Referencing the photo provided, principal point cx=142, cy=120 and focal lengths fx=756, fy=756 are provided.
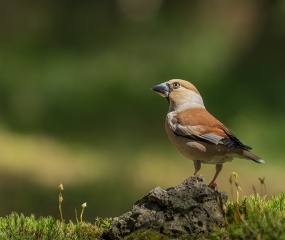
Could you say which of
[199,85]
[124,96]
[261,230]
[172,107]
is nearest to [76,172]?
[124,96]

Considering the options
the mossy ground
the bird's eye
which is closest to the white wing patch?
the mossy ground

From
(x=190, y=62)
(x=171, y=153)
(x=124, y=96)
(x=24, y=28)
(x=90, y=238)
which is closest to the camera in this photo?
(x=90, y=238)

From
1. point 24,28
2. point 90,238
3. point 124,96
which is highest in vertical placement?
point 24,28

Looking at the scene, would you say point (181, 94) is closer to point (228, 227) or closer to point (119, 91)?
point (228, 227)

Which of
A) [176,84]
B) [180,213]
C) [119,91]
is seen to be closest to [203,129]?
[176,84]

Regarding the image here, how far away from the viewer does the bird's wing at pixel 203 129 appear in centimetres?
673

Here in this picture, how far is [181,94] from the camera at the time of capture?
744 cm

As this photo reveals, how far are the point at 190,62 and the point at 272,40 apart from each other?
2.05 metres

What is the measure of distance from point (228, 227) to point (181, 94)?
2.14 metres

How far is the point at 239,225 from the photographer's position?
5668mm

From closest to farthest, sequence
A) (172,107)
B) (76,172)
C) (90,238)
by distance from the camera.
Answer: (90,238), (172,107), (76,172)

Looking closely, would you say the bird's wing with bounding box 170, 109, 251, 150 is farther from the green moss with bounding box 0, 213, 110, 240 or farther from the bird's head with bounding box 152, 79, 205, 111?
the green moss with bounding box 0, 213, 110, 240

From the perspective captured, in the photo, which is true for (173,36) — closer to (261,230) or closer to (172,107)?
A: (172,107)

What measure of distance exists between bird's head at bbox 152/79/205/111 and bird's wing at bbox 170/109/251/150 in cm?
27
